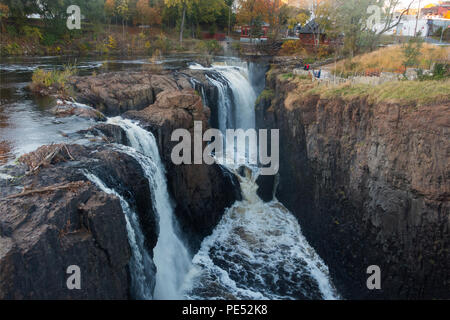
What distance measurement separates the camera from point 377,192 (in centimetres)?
1031

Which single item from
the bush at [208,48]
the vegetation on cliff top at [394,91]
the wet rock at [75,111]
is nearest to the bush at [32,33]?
the bush at [208,48]

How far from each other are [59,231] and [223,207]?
970 centimetres

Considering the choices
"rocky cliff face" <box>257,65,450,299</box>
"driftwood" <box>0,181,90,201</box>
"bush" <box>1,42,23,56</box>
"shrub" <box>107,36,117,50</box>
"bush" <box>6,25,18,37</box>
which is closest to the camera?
"driftwood" <box>0,181,90,201</box>

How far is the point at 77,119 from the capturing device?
41.7 ft

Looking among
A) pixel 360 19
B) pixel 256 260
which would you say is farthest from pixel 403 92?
pixel 360 19

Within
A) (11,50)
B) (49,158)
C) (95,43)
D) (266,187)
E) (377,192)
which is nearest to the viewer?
(49,158)

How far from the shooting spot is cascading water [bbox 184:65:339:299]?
10938 millimetres

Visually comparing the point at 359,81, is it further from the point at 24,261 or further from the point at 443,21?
the point at 443,21

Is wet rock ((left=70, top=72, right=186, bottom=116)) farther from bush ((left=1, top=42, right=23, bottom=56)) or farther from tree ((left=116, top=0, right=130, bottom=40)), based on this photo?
tree ((left=116, top=0, right=130, bottom=40))

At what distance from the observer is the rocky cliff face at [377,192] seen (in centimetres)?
888

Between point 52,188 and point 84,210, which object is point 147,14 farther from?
point 84,210

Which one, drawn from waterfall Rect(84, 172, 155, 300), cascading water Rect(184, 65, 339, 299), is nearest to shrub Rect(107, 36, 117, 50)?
cascading water Rect(184, 65, 339, 299)

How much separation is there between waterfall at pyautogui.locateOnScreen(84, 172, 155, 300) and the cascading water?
92.5 inches

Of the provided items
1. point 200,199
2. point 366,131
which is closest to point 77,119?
point 200,199
